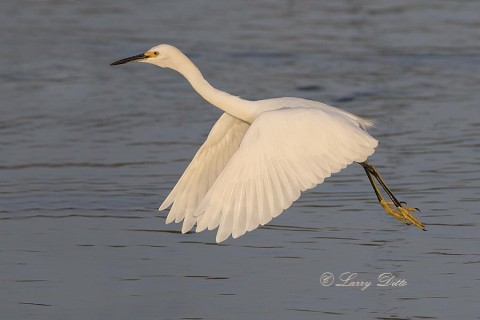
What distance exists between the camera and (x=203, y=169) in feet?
29.5

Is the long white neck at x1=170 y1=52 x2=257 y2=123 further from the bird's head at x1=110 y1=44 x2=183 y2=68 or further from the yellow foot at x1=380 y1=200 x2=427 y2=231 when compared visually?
the yellow foot at x1=380 y1=200 x2=427 y2=231

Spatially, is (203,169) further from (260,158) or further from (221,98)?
(260,158)

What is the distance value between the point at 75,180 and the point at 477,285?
3999 millimetres

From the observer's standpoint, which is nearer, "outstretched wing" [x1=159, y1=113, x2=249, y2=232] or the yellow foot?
"outstretched wing" [x1=159, y1=113, x2=249, y2=232]

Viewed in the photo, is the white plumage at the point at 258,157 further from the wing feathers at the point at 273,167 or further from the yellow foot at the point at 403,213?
the yellow foot at the point at 403,213

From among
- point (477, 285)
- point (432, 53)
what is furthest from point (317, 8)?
point (477, 285)

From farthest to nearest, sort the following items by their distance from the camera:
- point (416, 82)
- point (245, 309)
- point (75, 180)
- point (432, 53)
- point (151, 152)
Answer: point (432, 53) < point (416, 82) < point (151, 152) < point (75, 180) < point (245, 309)

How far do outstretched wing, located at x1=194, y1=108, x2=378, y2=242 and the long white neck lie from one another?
2.08 feet

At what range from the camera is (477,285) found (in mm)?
8000

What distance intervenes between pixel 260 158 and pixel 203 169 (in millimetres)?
1382

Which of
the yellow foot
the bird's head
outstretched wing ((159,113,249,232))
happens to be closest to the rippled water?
the yellow foot

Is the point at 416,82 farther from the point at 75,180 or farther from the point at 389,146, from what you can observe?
the point at 75,180

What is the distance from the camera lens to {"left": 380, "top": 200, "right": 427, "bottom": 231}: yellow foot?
9117 mm

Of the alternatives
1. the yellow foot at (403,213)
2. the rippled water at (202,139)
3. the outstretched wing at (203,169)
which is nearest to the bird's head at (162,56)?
the outstretched wing at (203,169)
